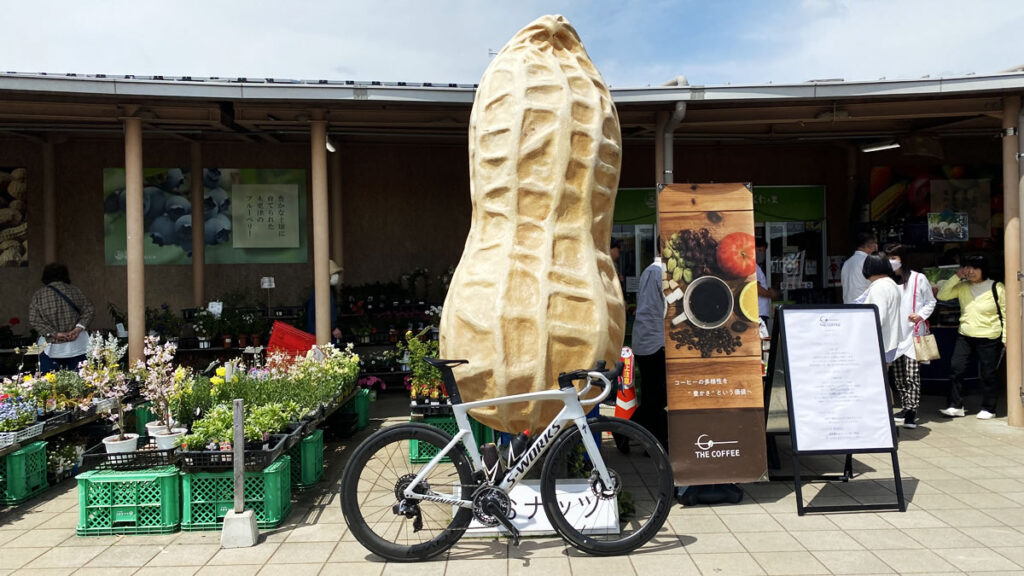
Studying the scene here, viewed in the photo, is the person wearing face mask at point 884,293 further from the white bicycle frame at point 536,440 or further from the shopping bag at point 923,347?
the white bicycle frame at point 536,440

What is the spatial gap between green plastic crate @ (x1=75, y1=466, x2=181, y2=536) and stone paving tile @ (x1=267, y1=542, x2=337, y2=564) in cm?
90

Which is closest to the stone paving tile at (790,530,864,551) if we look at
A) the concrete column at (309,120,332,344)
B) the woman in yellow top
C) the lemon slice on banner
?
the lemon slice on banner

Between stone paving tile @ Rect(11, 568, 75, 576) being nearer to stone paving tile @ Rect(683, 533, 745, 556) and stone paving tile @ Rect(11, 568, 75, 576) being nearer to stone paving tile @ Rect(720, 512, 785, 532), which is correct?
stone paving tile @ Rect(683, 533, 745, 556)

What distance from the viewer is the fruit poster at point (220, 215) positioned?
11.1 metres

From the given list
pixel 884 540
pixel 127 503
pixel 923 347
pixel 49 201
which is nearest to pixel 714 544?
pixel 884 540

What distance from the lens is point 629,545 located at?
4.25 metres

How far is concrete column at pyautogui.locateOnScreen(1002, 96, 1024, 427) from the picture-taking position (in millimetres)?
7477

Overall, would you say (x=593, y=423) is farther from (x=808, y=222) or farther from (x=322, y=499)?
(x=808, y=222)

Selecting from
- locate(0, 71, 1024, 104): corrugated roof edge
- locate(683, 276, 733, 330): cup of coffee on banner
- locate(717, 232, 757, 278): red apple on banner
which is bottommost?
locate(683, 276, 733, 330): cup of coffee on banner

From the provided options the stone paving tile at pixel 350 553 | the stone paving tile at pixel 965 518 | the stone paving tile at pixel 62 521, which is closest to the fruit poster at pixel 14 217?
the stone paving tile at pixel 62 521

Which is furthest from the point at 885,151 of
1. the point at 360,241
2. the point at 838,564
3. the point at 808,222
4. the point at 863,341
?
the point at 838,564

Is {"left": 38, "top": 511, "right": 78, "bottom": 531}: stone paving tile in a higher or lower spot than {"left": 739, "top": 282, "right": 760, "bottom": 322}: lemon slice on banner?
lower

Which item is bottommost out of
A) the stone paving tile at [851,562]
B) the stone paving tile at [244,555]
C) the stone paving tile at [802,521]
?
the stone paving tile at [851,562]

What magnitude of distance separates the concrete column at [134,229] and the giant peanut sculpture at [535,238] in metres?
4.70
